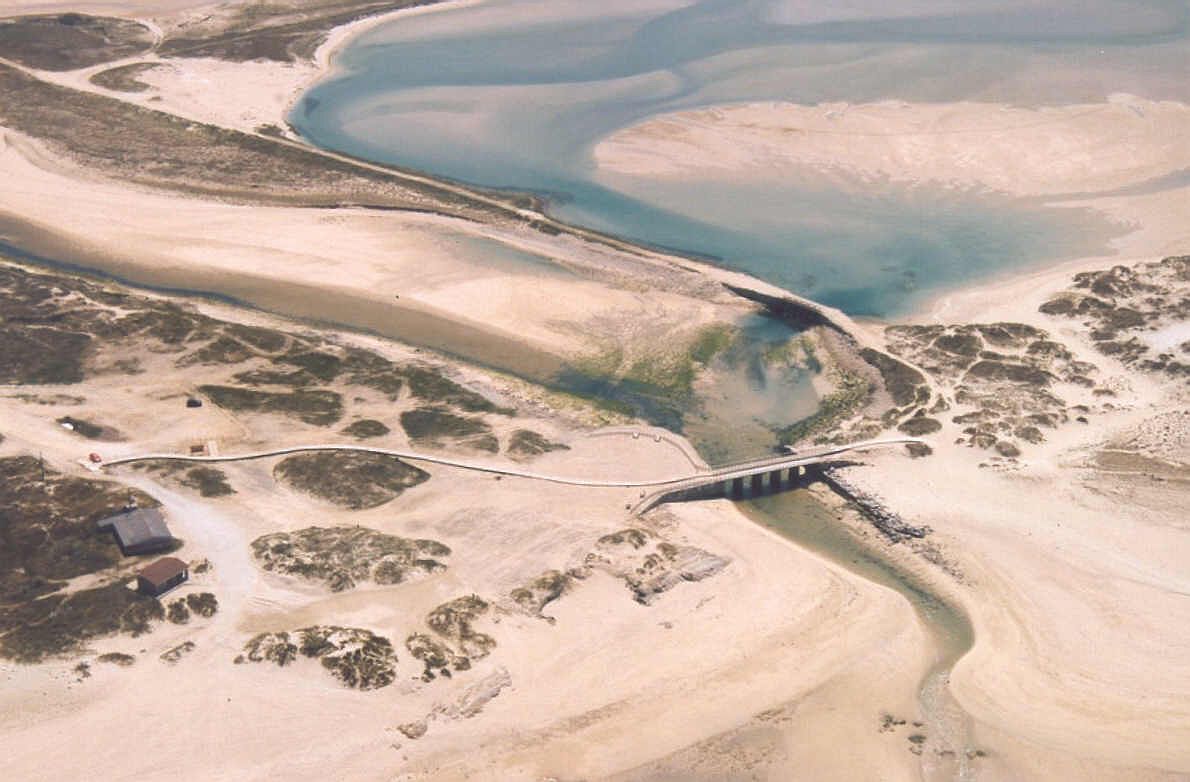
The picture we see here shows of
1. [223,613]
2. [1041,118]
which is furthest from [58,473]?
[1041,118]

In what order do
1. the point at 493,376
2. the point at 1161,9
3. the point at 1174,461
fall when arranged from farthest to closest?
the point at 1161,9
the point at 493,376
the point at 1174,461

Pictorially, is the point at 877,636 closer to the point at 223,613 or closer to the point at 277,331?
the point at 223,613

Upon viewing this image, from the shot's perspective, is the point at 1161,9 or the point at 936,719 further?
the point at 1161,9

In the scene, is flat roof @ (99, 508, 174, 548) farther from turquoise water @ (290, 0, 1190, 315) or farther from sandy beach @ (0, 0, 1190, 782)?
turquoise water @ (290, 0, 1190, 315)

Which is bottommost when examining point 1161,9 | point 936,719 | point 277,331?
point 936,719

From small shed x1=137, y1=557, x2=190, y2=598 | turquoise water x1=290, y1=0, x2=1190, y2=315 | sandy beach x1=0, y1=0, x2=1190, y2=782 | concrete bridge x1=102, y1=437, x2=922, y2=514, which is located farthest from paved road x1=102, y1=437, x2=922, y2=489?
turquoise water x1=290, y1=0, x2=1190, y2=315

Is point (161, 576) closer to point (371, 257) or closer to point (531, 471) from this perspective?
point (531, 471)

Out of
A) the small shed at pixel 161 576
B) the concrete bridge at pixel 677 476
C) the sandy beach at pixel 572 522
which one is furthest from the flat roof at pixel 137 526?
the concrete bridge at pixel 677 476

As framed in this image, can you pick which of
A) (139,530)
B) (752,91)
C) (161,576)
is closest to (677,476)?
(161,576)
